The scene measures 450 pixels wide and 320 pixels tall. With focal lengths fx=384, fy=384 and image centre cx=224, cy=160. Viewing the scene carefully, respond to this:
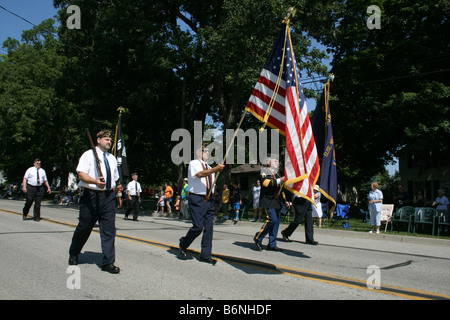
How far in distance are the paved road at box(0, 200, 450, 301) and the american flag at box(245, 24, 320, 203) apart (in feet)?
5.32

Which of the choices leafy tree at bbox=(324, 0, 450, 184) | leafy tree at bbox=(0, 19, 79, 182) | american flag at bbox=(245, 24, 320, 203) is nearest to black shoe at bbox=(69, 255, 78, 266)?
american flag at bbox=(245, 24, 320, 203)

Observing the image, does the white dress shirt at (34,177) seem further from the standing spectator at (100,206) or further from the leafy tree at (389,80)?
the leafy tree at (389,80)

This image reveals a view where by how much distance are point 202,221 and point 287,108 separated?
2.61m

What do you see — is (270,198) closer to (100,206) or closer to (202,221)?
(202,221)

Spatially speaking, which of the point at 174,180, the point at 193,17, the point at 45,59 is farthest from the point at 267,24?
the point at 174,180

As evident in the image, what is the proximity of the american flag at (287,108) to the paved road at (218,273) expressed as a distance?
63.9 inches

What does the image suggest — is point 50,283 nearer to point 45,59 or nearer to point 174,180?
point 45,59

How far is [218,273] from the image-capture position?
5.95 meters

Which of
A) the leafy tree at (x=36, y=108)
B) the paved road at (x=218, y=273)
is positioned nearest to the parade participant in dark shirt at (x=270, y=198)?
the paved road at (x=218, y=273)

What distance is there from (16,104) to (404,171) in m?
37.4

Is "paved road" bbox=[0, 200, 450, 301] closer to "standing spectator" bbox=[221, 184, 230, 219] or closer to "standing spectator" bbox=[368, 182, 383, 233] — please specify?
"standing spectator" bbox=[368, 182, 383, 233]

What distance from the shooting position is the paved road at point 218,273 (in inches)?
191

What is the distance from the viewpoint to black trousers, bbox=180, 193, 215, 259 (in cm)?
666
